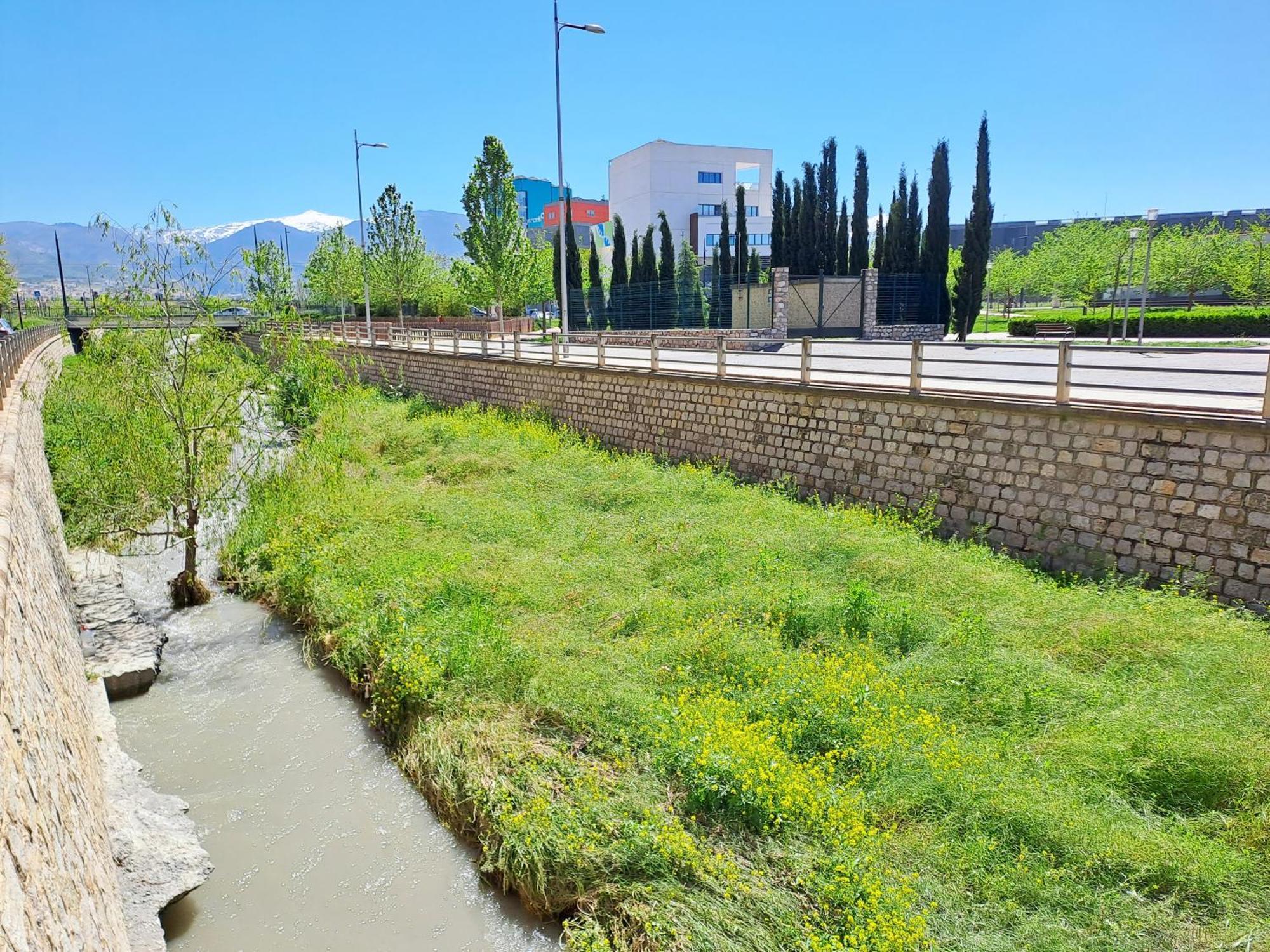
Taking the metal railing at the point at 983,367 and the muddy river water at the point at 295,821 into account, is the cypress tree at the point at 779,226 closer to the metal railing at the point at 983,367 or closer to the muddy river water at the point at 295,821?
the metal railing at the point at 983,367

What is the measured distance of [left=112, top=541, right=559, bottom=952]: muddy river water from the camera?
5.85 meters

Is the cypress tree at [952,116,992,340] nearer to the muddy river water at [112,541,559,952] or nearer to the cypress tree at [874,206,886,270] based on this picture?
the cypress tree at [874,206,886,270]

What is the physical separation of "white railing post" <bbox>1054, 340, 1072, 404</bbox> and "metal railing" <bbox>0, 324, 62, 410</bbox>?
14.3 metres

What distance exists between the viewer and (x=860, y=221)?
41.6 metres

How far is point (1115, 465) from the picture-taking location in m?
9.55

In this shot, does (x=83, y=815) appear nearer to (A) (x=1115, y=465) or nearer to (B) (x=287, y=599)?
(B) (x=287, y=599)

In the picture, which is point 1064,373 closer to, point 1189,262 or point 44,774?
point 44,774

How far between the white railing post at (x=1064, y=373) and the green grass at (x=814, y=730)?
217 cm

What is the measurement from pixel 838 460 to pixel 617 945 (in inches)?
355

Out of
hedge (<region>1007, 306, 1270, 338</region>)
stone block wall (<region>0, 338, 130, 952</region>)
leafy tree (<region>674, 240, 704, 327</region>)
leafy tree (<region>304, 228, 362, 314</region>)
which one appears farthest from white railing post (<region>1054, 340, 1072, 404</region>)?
leafy tree (<region>304, 228, 362, 314</region>)

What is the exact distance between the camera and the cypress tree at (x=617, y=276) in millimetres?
38906

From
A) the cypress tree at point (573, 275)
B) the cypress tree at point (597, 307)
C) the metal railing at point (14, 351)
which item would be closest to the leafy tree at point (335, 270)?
the cypress tree at point (573, 275)

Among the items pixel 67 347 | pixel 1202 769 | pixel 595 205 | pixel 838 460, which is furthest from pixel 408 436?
pixel 595 205

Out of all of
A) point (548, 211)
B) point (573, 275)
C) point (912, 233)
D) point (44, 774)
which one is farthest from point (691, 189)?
point (44, 774)
